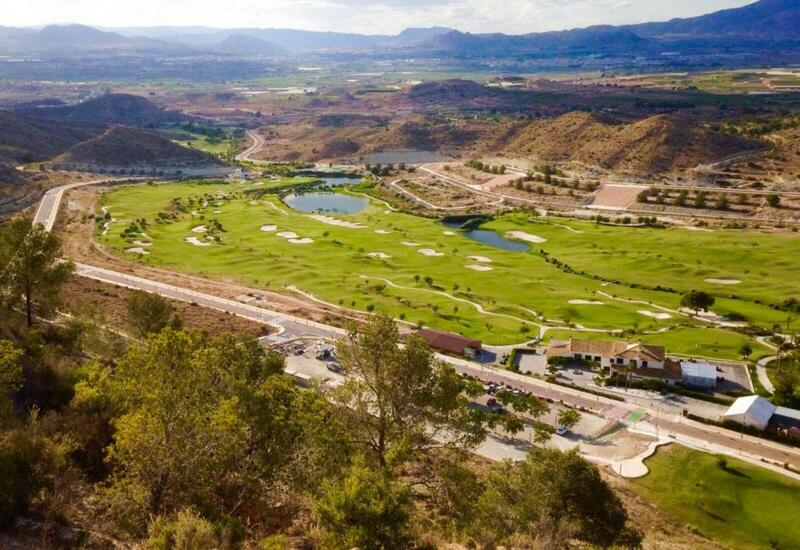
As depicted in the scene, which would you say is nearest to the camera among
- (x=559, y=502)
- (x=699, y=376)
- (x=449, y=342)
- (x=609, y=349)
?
(x=559, y=502)

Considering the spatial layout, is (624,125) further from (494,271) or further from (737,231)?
(494,271)

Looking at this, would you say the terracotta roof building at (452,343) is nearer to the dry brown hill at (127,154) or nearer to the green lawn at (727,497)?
the green lawn at (727,497)

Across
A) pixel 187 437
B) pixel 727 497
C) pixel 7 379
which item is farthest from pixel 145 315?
pixel 727 497

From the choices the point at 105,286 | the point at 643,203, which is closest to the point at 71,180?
the point at 105,286

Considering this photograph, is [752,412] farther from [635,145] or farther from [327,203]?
[635,145]

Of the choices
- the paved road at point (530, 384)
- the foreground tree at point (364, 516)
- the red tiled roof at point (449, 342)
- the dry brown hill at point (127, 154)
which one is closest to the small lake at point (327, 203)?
the dry brown hill at point (127, 154)

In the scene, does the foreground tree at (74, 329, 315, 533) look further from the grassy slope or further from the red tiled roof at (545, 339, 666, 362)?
the grassy slope
